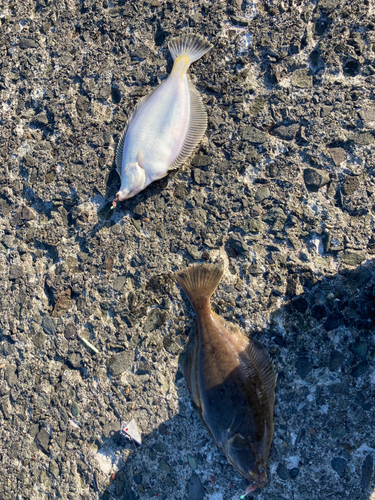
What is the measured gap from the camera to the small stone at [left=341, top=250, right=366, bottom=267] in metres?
2.14

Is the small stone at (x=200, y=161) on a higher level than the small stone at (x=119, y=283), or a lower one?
higher

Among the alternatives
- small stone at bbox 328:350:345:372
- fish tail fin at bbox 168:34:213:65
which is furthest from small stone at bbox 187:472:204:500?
fish tail fin at bbox 168:34:213:65

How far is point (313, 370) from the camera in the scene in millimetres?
2121

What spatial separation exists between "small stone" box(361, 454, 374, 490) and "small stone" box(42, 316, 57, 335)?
2.00 metres

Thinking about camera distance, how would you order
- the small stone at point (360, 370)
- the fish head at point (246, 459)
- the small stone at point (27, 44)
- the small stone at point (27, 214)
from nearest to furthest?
the fish head at point (246, 459)
the small stone at point (360, 370)
the small stone at point (27, 214)
the small stone at point (27, 44)

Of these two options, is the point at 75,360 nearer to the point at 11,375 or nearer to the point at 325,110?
the point at 11,375

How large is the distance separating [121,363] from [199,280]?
2.44ft

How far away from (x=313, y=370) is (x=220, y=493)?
0.91 meters

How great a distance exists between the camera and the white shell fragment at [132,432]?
91.4 inches

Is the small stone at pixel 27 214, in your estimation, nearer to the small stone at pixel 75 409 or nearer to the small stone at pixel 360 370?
the small stone at pixel 75 409

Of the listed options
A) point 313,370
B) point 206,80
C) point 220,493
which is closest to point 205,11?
point 206,80

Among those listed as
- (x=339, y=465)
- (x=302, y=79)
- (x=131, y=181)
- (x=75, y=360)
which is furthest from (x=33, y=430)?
(x=302, y=79)

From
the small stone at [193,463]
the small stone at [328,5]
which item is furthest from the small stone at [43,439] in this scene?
the small stone at [328,5]

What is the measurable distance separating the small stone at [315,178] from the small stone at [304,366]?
39.3 inches
